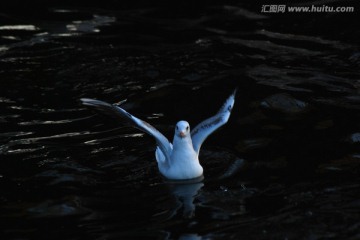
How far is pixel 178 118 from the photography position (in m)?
14.1

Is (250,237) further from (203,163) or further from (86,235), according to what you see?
(203,163)

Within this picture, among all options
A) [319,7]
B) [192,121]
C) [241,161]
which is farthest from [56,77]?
[319,7]

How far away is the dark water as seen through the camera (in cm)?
990

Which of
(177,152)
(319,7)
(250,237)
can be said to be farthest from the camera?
(319,7)

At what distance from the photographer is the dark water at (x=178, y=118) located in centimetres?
990

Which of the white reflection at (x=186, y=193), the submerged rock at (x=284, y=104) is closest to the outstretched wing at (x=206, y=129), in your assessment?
the white reflection at (x=186, y=193)

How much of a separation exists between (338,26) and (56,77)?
7104 millimetres

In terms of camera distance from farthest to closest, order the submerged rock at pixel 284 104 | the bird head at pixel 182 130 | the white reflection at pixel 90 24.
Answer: the white reflection at pixel 90 24, the submerged rock at pixel 284 104, the bird head at pixel 182 130

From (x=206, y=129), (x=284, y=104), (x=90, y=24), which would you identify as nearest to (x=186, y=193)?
(x=206, y=129)

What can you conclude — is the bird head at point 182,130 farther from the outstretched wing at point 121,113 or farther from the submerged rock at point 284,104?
the submerged rock at point 284,104

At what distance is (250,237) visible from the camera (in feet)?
30.2

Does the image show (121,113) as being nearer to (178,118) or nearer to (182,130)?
(182,130)

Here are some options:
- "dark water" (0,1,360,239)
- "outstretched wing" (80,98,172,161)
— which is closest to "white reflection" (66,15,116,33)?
"dark water" (0,1,360,239)

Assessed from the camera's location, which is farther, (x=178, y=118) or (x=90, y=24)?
(x=90, y=24)
